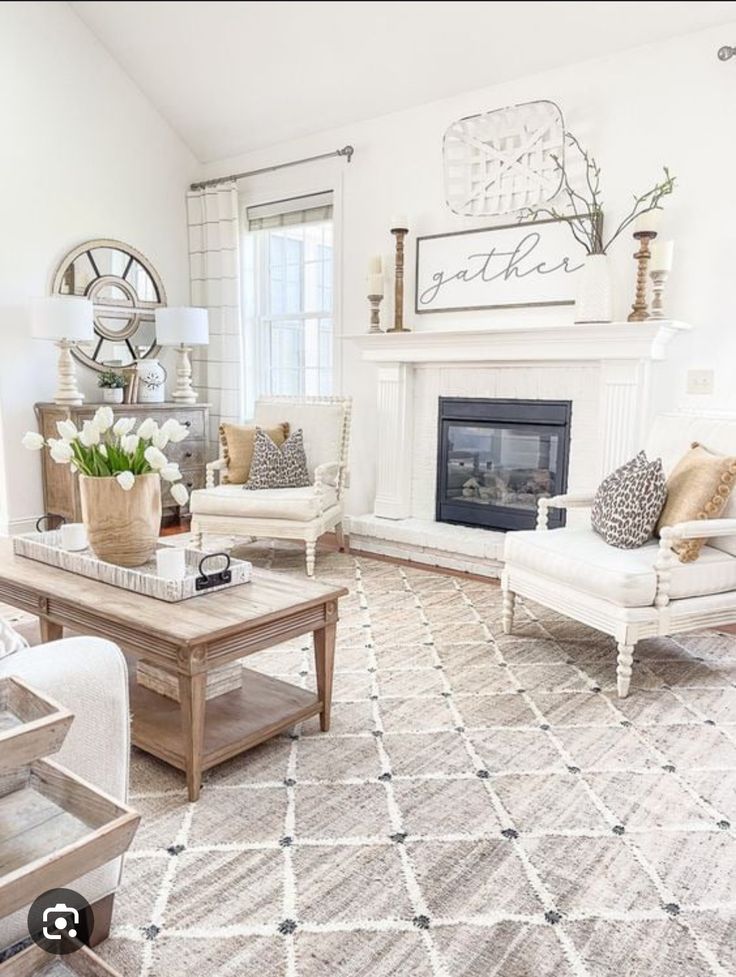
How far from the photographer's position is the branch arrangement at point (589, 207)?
350 cm

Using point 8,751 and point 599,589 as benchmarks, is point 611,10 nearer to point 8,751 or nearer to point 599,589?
point 599,589

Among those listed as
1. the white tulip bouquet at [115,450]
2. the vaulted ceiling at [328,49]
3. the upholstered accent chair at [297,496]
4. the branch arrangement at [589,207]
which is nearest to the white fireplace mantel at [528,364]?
the upholstered accent chair at [297,496]

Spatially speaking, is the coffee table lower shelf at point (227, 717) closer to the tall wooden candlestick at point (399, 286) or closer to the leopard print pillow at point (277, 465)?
the leopard print pillow at point (277, 465)

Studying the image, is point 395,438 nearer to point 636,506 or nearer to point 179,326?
point 179,326

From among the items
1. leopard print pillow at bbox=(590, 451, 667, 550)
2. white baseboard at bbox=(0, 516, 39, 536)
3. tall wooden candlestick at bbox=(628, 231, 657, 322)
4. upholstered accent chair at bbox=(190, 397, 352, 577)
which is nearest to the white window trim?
upholstered accent chair at bbox=(190, 397, 352, 577)

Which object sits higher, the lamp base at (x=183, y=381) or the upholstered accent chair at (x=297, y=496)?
the lamp base at (x=183, y=381)

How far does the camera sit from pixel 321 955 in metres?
1.35

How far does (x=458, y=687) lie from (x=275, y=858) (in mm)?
1072

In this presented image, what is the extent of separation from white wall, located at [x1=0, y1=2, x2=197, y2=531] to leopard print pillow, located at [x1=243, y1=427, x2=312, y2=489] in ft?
5.21

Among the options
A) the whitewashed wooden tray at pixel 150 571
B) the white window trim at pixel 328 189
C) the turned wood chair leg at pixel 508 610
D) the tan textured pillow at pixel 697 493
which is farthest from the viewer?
the white window trim at pixel 328 189

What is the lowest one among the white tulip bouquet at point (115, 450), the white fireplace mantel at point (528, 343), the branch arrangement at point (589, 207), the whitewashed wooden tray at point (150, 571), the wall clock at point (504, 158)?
the whitewashed wooden tray at point (150, 571)

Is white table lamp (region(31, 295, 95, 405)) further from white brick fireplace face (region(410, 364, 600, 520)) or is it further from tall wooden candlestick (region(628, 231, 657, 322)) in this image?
tall wooden candlestick (region(628, 231, 657, 322))

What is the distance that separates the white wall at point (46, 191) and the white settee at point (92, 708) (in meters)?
3.63

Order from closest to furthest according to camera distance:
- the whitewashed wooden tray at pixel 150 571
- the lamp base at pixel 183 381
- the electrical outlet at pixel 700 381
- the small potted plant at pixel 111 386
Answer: the whitewashed wooden tray at pixel 150 571, the electrical outlet at pixel 700 381, the small potted plant at pixel 111 386, the lamp base at pixel 183 381
